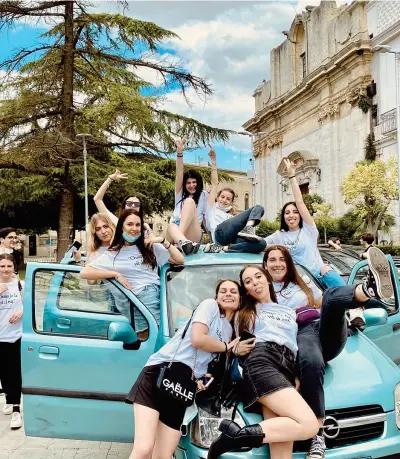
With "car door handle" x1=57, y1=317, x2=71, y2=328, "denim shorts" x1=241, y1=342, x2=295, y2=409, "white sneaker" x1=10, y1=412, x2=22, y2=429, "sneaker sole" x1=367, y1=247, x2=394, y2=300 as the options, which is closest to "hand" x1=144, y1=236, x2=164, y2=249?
"car door handle" x1=57, y1=317, x2=71, y2=328

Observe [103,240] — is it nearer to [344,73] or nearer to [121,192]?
[121,192]

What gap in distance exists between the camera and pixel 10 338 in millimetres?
5504

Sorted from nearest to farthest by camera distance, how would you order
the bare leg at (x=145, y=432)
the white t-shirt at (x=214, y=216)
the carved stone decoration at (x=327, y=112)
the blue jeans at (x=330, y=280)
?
the bare leg at (x=145, y=432) < the blue jeans at (x=330, y=280) < the white t-shirt at (x=214, y=216) < the carved stone decoration at (x=327, y=112)

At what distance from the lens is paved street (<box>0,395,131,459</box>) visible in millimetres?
4699

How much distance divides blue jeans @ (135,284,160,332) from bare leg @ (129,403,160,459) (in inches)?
38.7

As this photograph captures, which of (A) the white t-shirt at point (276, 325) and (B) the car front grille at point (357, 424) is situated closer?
(B) the car front grille at point (357, 424)

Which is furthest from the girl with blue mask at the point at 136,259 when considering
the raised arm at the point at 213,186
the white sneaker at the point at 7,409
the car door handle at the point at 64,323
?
the white sneaker at the point at 7,409

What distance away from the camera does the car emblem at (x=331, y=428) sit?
3086 mm

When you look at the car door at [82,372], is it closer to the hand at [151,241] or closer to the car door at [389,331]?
the hand at [151,241]

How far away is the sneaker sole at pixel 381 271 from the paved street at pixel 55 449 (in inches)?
105

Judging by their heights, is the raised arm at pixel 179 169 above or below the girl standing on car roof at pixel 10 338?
above

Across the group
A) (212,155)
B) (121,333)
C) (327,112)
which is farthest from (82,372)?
(327,112)

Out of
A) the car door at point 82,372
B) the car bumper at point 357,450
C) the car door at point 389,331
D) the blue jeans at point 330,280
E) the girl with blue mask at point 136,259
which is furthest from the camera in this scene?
the car door at point 389,331

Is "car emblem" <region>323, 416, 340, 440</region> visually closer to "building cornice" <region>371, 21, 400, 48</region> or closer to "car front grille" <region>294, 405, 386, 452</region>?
"car front grille" <region>294, 405, 386, 452</region>
